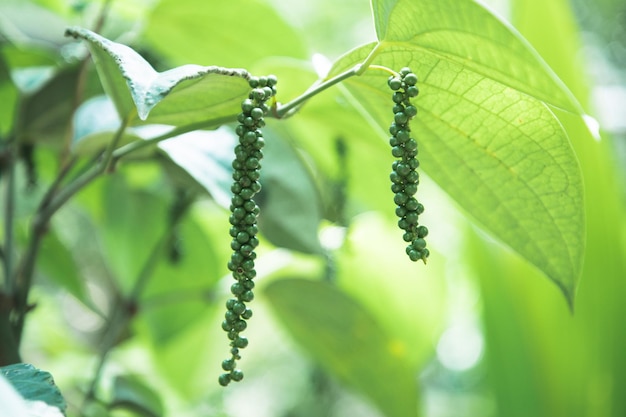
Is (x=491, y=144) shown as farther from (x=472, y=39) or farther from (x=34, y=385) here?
(x=34, y=385)

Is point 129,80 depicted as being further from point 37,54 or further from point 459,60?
point 37,54

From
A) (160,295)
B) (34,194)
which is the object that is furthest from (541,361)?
(34,194)

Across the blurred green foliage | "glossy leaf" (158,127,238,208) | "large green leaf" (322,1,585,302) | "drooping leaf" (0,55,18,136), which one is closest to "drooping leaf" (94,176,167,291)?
the blurred green foliage

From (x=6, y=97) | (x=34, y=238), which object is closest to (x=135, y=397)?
(x=34, y=238)

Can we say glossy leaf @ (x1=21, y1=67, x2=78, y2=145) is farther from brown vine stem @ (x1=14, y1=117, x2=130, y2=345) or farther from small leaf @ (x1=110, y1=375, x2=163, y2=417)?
small leaf @ (x1=110, y1=375, x2=163, y2=417)

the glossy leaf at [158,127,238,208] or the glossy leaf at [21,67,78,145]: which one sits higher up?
the glossy leaf at [21,67,78,145]
